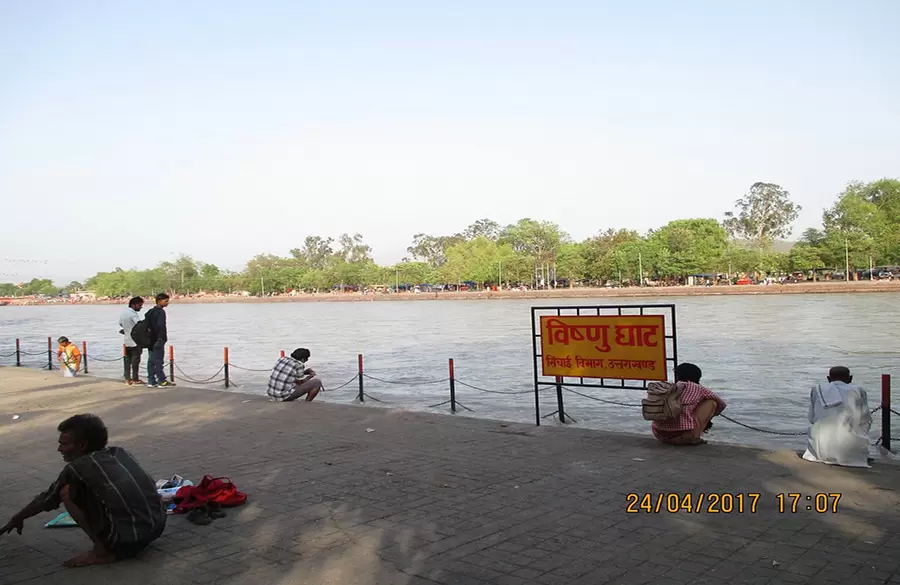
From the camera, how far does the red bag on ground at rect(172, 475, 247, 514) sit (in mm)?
6020

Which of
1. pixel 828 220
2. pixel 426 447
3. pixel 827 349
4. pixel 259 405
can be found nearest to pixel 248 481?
pixel 426 447

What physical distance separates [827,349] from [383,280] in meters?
123

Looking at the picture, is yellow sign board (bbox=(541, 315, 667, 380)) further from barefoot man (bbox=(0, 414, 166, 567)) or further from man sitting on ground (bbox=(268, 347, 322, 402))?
barefoot man (bbox=(0, 414, 166, 567))

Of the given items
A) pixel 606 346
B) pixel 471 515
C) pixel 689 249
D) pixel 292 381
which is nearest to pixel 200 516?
pixel 471 515

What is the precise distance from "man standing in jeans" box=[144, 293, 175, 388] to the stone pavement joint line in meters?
5.03

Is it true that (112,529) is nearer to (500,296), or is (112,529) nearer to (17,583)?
(17,583)

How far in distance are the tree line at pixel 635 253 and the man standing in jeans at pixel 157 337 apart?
Result: 87529 mm

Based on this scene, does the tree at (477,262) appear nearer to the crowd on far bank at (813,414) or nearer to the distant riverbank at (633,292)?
the distant riverbank at (633,292)

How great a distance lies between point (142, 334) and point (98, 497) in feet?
35.9

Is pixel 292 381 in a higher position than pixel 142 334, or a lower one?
lower

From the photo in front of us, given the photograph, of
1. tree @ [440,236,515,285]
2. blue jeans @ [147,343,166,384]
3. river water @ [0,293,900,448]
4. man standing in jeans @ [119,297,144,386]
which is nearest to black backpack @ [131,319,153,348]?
blue jeans @ [147,343,166,384]

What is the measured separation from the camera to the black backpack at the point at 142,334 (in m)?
14.8

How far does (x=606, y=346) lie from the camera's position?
371 inches
